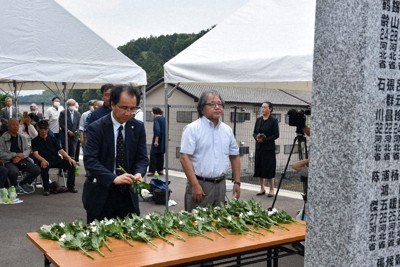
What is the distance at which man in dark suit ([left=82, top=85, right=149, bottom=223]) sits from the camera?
3307mm

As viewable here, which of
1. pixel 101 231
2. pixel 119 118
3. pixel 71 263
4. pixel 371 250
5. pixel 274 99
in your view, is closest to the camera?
pixel 371 250

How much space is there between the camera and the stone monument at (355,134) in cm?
204

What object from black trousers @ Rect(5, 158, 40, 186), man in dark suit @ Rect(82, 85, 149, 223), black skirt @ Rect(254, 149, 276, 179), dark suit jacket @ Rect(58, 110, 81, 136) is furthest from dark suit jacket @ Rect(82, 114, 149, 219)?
dark suit jacket @ Rect(58, 110, 81, 136)

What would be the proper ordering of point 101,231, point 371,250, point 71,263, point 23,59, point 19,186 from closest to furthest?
1. point 371,250
2. point 71,263
3. point 101,231
4. point 23,59
5. point 19,186

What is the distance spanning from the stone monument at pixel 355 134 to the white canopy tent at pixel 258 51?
2.15 m

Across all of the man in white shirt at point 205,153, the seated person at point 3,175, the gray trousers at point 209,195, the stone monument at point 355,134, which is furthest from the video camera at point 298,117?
the seated person at point 3,175

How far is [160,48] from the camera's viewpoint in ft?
129

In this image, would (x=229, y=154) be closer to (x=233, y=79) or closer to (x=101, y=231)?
(x=233, y=79)

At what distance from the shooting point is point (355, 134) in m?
2.04

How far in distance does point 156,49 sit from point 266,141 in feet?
107

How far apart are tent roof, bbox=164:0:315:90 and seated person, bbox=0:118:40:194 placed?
3.68 metres

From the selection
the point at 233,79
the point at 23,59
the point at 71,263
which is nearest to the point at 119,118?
the point at 71,263

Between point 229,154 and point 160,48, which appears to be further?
point 160,48

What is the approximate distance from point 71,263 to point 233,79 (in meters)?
2.93
